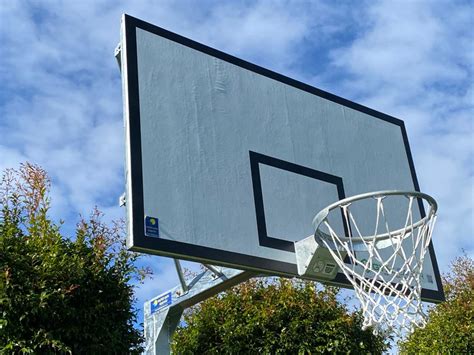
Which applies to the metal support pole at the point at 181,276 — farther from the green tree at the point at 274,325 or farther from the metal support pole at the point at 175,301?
the green tree at the point at 274,325

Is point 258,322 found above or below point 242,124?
below

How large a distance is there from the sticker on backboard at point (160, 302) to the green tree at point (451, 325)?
433cm

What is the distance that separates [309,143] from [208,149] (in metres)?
1.35

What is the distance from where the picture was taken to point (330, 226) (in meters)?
7.13

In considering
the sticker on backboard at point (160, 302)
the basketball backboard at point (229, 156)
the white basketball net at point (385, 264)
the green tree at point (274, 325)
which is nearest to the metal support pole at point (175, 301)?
the sticker on backboard at point (160, 302)

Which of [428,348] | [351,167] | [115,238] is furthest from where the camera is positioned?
[428,348]

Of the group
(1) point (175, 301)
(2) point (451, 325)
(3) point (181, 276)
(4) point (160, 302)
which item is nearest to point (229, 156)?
(3) point (181, 276)

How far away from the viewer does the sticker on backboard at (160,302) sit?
→ 7.33 m

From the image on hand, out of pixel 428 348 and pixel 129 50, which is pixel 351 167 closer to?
pixel 129 50

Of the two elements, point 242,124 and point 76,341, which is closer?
point 76,341

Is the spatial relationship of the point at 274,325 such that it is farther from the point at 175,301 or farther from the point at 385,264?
the point at 385,264

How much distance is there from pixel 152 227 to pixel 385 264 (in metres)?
2.07

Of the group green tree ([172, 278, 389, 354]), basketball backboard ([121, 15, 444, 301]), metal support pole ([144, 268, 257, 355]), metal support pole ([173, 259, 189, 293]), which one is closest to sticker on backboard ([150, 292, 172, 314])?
metal support pole ([144, 268, 257, 355])

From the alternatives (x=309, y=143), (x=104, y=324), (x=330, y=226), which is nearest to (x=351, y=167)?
(x=309, y=143)
